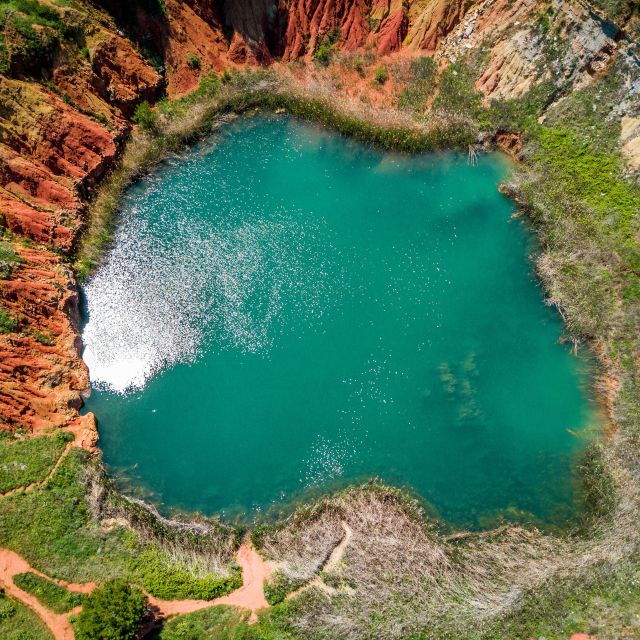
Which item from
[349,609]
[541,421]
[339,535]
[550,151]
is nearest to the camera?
[349,609]

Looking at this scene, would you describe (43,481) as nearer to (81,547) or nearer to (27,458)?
(27,458)

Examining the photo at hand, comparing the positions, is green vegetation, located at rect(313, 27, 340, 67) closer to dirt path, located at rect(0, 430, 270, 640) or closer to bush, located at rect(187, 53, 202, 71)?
bush, located at rect(187, 53, 202, 71)

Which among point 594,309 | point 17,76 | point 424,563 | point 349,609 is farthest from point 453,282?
point 17,76

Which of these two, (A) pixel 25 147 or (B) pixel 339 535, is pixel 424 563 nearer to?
(B) pixel 339 535

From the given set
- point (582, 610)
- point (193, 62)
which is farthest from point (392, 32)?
point (582, 610)

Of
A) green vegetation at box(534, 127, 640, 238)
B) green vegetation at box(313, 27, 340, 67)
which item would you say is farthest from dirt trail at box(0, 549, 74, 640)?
green vegetation at box(534, 127, 640, 238)
